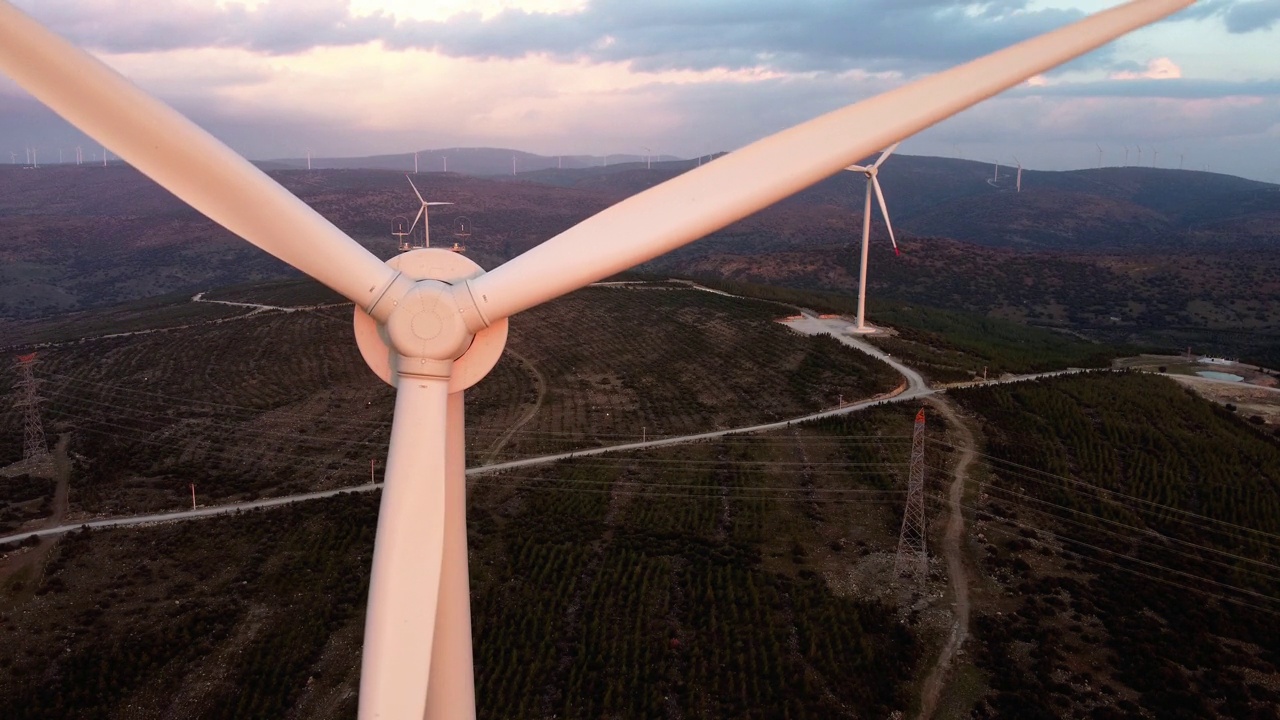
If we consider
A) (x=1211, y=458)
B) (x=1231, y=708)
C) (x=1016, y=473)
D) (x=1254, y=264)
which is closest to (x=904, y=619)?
(x=1231, y=708)

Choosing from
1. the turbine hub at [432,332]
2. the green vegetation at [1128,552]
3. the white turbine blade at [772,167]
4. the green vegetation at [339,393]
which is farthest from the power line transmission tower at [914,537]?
the turbine hub at [432,332]

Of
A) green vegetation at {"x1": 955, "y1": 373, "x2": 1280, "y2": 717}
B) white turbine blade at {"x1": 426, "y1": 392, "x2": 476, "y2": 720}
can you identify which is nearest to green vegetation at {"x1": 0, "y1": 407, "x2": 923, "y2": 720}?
Result: green vegetation at {"x1": 955, "y1": 373, "x2": 1280, "y2": 717}

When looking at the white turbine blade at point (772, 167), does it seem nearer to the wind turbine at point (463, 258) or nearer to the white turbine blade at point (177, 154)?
the wind turbine at point (463, 258)

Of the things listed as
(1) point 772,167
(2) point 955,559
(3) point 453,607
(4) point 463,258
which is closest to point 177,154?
(4) point 463,258

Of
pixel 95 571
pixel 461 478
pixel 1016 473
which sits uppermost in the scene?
pixel 461 478

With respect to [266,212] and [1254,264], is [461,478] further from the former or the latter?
[1254,264]

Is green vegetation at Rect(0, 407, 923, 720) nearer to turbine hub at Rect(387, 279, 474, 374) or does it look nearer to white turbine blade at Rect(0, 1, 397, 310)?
turbine hub at Rect(387, 279, 474, 374)
